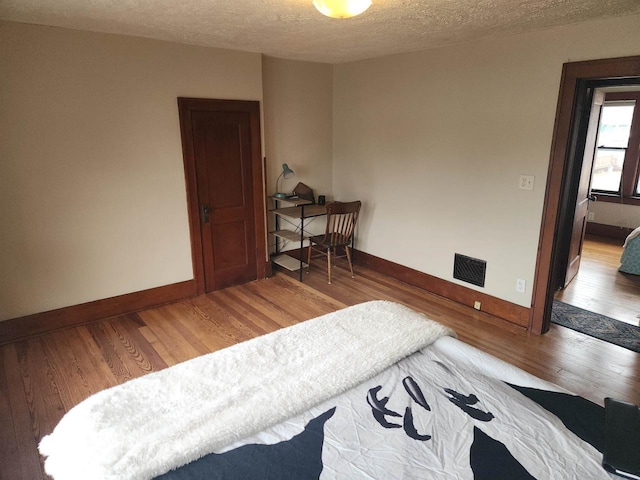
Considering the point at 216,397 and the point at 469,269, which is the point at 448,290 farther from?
the point at 216,397

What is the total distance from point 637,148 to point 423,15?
5000mm

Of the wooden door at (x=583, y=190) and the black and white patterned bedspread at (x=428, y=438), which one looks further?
the wooden door at (x=583, y=190)

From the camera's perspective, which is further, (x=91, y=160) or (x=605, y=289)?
(x=605, y=289)

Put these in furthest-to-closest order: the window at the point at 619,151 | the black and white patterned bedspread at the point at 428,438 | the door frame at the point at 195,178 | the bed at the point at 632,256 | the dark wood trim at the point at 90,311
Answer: the window at the point at 619,151
the bed at the point at 632,256
the door frame at the point at 195,178
the dark wood trim at the point at 90,311
the black and white patterned bedspread at the point at 428,438

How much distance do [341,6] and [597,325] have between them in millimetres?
3278

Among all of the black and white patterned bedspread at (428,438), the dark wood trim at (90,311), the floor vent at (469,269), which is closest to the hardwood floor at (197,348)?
the dark wood trim at (90,311)

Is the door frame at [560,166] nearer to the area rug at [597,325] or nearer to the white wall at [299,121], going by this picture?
the area rug at [597,325]

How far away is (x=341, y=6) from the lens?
73.5 inches

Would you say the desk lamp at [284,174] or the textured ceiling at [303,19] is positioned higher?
the textured ceiling at [303,19]

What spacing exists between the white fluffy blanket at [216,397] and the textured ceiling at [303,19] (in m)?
1.84

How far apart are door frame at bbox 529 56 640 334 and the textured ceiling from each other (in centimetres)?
32

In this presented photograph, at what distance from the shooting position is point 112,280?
138 inches

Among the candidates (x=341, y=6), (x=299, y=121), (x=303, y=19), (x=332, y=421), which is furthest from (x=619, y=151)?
(x=332, y=421)

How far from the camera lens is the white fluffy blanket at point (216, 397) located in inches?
49.5
